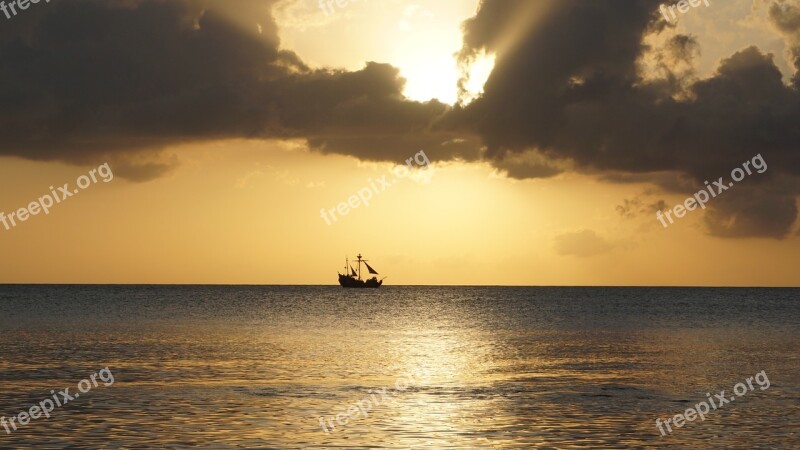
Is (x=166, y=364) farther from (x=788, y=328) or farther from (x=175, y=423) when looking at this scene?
(x=788, y=328)

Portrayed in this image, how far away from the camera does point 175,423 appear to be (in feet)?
135

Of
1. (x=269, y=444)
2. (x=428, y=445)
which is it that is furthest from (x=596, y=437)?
(x=269, y=444)

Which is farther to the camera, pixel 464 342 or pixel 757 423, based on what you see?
pixel 464 342

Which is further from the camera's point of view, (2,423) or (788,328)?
(788,328)

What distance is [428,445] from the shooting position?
37.2 m

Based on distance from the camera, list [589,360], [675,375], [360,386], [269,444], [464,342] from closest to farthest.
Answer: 1. [269,444]
2. [360,386]
3. [675,375]
4. [589,360]
5. [464,342]

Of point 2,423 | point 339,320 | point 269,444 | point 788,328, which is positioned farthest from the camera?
point 339,320

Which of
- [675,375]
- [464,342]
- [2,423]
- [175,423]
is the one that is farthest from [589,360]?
[2,423]

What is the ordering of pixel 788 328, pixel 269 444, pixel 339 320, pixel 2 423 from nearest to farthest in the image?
pixel 269 444 < pixel 2 423 < pixel 788 328 < pixel 339 320

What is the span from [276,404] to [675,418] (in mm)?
18713

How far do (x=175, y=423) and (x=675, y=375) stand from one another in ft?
116

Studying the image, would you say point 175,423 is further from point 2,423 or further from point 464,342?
point 464,342

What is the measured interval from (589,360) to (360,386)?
2576 centimetres

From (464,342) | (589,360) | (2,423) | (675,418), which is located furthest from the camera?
(464,342)
